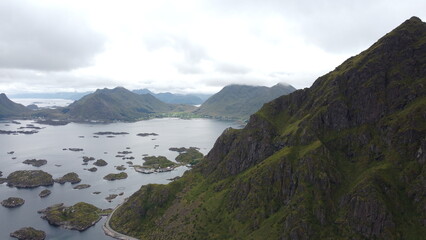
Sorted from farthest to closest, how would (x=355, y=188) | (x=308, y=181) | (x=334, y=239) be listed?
(x=308, y=181), (x=355, y=188), (x=334, y=239)

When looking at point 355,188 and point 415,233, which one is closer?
point 415,233

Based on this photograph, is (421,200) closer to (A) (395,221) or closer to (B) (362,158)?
(A) (395,221)

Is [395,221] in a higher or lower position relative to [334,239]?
higher

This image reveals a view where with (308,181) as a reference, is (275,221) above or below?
below

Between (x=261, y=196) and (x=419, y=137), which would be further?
(x=261, y=196)

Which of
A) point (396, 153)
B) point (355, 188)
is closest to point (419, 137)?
point (396, 153)

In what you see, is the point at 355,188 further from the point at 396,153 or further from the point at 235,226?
the point at 235,226

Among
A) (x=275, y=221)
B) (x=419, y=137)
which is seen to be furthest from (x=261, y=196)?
(x=419, y=137)

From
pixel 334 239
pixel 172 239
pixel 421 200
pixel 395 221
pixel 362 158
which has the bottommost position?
A: pixel 172 239

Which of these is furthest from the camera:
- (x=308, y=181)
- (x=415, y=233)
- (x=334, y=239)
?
(x=308, y=181)
